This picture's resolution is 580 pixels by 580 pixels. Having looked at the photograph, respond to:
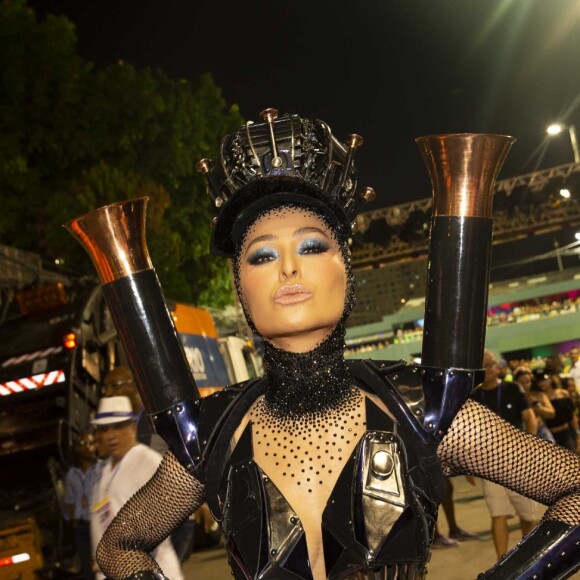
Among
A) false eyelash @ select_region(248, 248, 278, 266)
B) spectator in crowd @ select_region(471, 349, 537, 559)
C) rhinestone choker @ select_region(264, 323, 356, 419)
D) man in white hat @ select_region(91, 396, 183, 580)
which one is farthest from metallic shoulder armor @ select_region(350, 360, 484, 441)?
spectator in crowd @ select_region(471, 349, 537, 559)

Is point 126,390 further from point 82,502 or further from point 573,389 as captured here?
point 573,389

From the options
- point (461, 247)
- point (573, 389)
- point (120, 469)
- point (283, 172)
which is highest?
point (283, 172)

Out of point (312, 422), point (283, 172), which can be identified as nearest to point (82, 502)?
point (312, 422)

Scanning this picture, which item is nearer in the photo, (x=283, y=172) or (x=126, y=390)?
(x=283, y=172)

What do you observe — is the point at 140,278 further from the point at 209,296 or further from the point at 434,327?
the point at 209,296

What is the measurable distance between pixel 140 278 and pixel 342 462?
32.8 inches

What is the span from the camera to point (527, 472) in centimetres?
247

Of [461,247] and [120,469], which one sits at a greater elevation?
[461,247]

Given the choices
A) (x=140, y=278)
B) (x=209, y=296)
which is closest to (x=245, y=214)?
(x=140, y=278)

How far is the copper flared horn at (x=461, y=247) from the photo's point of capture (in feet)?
8.23

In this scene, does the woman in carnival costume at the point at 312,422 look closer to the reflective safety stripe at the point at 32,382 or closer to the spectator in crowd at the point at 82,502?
the spectator in crowd at the point at 82,502

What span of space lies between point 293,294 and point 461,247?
1.55ft

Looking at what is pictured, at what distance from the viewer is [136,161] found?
80.7ft

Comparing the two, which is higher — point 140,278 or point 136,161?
point 136,161
